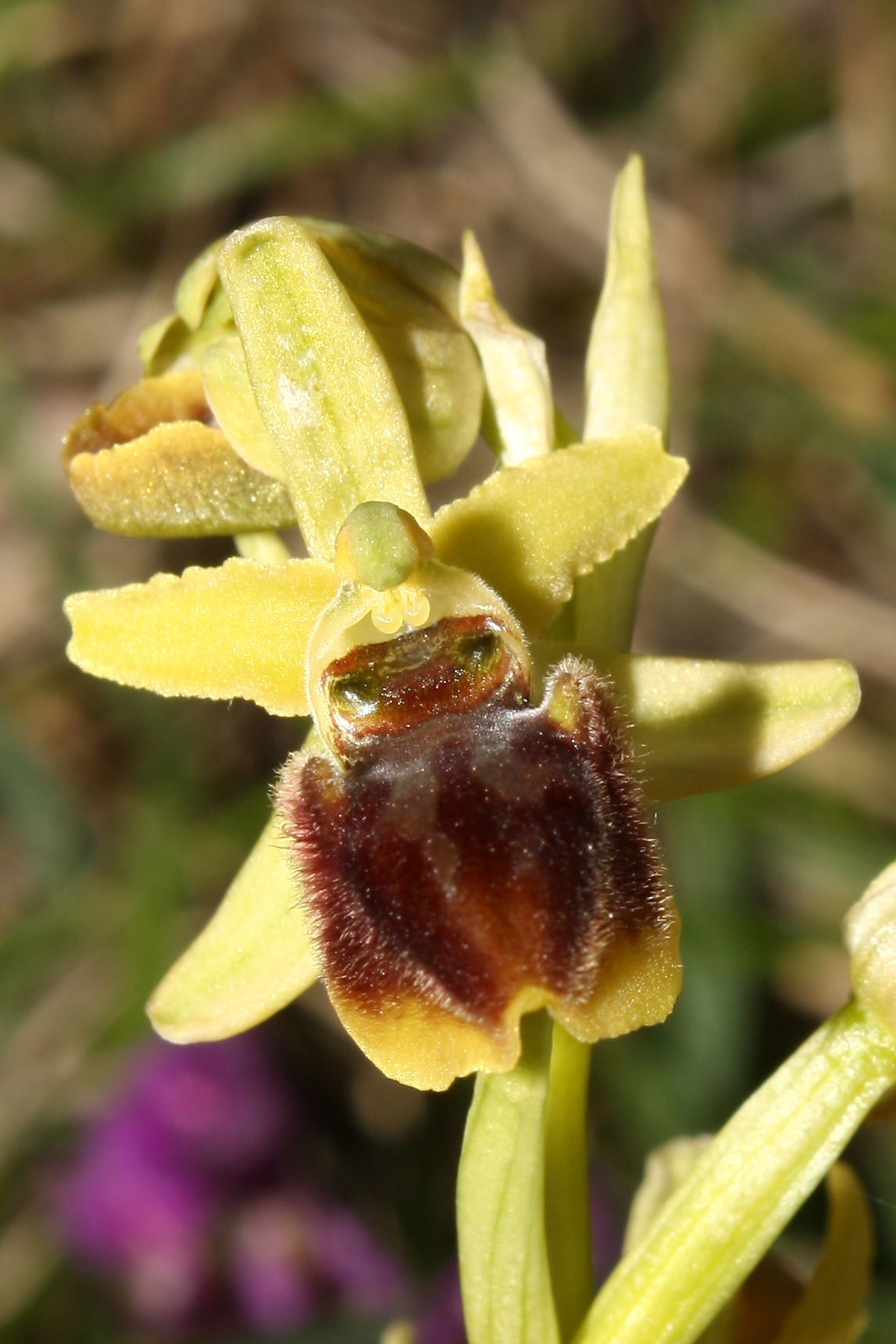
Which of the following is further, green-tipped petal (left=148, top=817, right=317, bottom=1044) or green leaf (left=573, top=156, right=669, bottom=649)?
green leaf (left=573, top=156, right=669, bottom=649)

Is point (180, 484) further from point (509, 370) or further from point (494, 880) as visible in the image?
point (494, 880)

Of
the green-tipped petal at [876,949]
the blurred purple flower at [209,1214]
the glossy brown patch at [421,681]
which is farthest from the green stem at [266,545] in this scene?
the blurred purple flower at [209,1214]

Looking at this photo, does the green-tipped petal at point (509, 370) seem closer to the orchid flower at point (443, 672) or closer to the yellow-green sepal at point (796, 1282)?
the orchid flower at point (443, 672)

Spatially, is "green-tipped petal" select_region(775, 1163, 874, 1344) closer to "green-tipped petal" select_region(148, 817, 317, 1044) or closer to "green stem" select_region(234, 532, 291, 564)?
"green-tipped petal" select_region(148, 817, 317, 1044)

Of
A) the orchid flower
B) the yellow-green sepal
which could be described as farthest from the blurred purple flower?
the orchid flower

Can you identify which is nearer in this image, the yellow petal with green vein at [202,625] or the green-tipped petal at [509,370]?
the yellow petal with green vein at [202,625]

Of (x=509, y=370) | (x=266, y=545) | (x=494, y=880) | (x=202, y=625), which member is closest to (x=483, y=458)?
(x=266, y=545)
